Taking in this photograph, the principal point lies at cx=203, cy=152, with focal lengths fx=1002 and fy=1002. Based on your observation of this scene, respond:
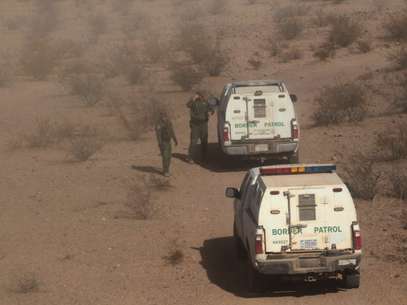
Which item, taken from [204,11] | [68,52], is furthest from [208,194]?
[204,11]

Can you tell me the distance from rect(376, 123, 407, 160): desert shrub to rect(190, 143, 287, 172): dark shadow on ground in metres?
2.37

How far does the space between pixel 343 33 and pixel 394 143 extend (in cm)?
1789

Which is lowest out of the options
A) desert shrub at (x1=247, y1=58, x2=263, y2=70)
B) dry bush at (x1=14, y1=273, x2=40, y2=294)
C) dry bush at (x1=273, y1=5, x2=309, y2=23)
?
dry bush at (x1=14, y1=273, x2=40, y2=294)

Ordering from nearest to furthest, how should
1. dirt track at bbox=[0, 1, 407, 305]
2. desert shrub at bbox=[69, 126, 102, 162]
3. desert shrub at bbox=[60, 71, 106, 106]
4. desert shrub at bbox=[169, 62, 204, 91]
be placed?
dirt track at bbox=[0, 1, 407, 305], desert shrub at bbox=[69, 126, 102, 162], desert shrub at bbox=[60, 71, 106, 106], desert shrub at bbox=[169, 62, 204, 91]

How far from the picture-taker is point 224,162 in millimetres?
24594

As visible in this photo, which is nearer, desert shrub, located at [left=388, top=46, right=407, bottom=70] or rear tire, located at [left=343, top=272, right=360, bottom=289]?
rear tire, located at [left=343, top=272, right=360, bottom=289]

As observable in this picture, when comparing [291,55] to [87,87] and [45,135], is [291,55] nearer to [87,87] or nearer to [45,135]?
[87,87]

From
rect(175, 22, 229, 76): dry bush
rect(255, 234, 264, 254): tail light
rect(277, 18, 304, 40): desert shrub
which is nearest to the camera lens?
rect(255, 234, 264, 254): tail light

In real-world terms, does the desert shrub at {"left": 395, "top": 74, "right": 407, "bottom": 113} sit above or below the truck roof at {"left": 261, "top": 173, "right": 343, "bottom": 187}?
above

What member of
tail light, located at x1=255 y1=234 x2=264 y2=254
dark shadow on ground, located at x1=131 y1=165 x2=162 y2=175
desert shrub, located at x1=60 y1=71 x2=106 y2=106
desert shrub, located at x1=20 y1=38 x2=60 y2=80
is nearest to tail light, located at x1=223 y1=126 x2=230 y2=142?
dark shadow on ground, located at x1=131 y1=165 x2=162 y2=175

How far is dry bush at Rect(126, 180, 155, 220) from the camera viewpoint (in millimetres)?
19047

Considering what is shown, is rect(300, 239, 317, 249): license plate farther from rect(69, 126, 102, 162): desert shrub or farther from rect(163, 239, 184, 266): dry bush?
rect(69, 126, 102, 162): desert shrub

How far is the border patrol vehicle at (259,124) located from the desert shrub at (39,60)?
19282 mm

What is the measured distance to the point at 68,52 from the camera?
4606cm
